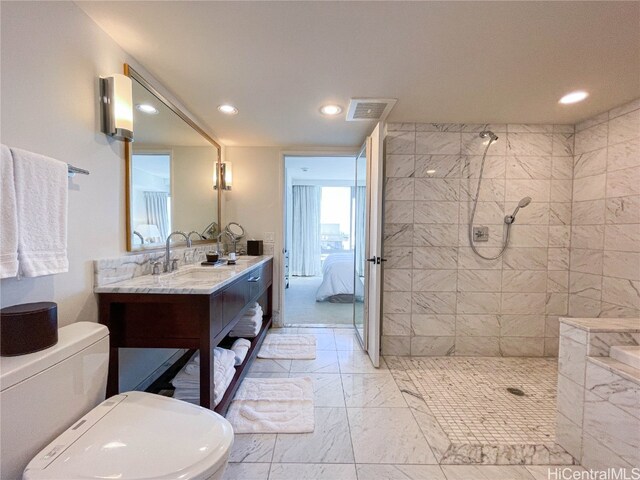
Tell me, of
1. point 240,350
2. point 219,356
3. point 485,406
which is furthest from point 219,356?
point 485,406

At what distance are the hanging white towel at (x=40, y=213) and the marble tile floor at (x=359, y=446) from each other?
3.95 ft

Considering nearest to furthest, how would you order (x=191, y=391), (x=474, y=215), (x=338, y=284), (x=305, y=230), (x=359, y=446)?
1. (x=359, y=446)
2. (x=191, y=391)
3. (x=474, y=215)
4. (x=338, y=284)
5. (x=305, y=230)

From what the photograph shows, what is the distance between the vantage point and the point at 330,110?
2066 mm

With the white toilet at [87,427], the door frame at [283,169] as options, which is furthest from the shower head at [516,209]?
the white toilet at [87,427]

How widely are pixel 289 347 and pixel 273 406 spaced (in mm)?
841

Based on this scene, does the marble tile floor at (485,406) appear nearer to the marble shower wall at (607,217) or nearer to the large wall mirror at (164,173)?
the marble shower wall at (607,217)

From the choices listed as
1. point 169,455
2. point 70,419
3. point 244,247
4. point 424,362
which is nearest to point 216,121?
point 244,247

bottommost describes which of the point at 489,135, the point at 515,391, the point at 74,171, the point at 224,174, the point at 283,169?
the point at 515,391

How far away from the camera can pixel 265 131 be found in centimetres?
253

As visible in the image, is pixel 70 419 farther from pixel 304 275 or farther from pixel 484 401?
pixel 304 275

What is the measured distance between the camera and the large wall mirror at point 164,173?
5.09ft

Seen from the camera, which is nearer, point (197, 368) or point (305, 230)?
point (197, 368)

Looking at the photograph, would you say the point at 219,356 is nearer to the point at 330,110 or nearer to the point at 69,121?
the point at 69,121

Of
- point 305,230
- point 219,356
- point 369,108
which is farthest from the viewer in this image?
point 305,230
